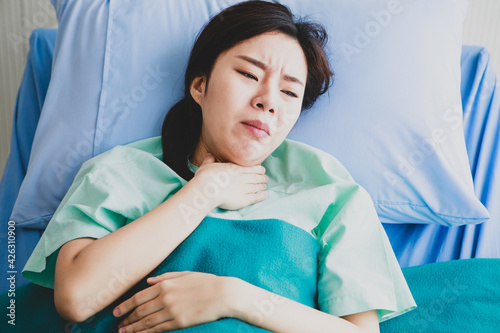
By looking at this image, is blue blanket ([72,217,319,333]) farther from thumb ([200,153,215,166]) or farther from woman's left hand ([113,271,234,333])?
thumb ([200,153,215,166])

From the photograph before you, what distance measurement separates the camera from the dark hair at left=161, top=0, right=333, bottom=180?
3.41 feet

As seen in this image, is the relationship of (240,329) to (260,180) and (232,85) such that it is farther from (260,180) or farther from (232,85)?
(232,85)

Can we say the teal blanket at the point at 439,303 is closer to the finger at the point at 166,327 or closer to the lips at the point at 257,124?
the finger at the point at 166,327

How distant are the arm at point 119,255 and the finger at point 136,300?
21 mm

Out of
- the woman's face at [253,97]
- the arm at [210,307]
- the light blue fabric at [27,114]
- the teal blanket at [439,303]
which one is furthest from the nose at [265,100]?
the light blue fabric at [27,114]

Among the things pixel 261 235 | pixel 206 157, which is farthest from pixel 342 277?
pixel 206 157

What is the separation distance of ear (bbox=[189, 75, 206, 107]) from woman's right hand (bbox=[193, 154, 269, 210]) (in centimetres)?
15

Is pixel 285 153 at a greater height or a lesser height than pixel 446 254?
greater

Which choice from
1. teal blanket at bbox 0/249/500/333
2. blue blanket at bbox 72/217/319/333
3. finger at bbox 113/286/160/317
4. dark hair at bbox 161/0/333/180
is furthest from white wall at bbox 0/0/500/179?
finger at bbox 113/286/160/317

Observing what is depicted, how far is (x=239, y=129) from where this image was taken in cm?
95

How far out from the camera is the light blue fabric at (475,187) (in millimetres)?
1229

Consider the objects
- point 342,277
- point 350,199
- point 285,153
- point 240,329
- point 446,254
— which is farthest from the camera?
point 446,254

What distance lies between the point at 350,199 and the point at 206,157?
0.33 metres

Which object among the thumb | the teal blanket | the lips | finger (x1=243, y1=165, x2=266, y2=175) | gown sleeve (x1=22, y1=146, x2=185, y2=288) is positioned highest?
the lips
